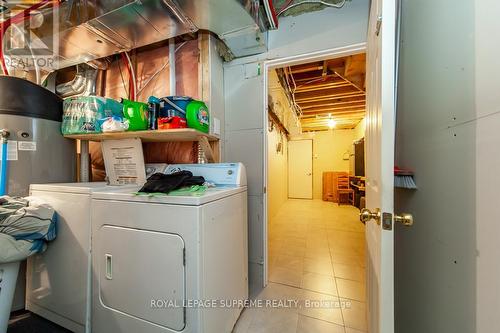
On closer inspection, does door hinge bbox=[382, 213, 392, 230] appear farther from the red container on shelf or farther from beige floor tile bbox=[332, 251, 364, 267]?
beige floor tile bbox=[332, 251, 364, 267]

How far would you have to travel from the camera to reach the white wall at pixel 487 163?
0.51 metres

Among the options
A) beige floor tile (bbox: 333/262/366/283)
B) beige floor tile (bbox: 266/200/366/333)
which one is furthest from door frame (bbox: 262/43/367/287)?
beige floor tile (bbox: 333/262/366/283)

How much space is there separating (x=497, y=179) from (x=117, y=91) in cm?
275

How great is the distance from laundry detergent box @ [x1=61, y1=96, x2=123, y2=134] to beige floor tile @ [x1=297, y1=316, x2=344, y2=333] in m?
2.14

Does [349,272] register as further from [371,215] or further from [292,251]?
[371,215]

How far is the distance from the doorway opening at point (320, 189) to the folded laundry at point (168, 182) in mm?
1233

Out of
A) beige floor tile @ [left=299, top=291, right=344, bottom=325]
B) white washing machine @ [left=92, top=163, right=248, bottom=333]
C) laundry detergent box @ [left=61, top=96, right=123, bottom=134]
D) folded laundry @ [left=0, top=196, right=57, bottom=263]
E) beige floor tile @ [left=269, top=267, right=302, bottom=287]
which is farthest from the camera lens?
beige floor tile @ [left=269, top=267, right=302, bottom=287]

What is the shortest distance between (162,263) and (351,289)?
1.69 metres

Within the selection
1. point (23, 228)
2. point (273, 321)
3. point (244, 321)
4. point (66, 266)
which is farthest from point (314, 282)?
point (23, 228)

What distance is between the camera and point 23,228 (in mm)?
1141

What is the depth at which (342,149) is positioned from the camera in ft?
20.7

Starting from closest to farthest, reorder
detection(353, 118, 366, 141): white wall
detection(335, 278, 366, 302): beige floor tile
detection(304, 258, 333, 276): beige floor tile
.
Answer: detection(335, 278, 366, 302): beige floor tile → detection(304, 258, 333, 276): beige floor tile → detection(353, 118, 366, 141): white wall

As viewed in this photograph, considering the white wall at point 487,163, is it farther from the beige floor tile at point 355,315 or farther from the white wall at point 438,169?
the beige floor tile at point 355,315

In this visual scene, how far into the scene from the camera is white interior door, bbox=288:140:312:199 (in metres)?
6.46
